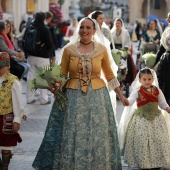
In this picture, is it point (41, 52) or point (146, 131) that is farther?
point (41, 52)

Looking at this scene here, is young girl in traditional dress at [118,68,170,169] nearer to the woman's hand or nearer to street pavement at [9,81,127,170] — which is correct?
the woman's hand

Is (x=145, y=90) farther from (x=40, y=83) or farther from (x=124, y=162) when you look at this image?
(x=40, y=83)

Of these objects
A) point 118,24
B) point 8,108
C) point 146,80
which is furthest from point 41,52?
point 8,108

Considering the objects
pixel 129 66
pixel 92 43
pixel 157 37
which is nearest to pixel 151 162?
pixel 92 43

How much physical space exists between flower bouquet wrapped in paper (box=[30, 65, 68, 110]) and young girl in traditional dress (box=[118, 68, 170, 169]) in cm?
99

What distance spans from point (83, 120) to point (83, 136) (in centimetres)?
17

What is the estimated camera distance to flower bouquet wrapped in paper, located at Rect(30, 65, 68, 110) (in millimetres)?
6898

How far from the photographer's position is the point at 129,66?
14.9 m

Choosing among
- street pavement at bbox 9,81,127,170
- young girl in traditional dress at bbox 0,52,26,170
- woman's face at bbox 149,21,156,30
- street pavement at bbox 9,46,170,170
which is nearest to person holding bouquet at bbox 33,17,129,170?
young girl in traditional dress at bbox 0,52,26,170

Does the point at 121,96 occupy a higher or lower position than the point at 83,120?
higher

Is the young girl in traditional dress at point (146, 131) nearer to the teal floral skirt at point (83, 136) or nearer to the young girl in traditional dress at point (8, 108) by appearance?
the teal floral skirt at point (83, 136)

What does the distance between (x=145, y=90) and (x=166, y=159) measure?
2.79ft

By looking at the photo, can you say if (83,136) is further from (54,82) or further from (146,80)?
(146,80)

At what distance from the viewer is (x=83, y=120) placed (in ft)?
22.7
